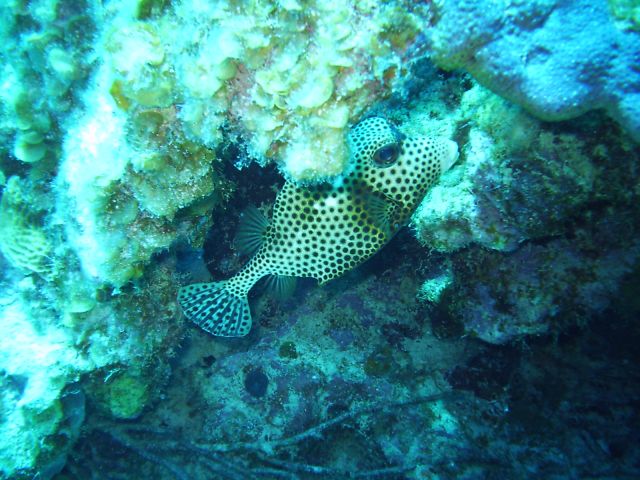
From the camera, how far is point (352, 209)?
361 cm

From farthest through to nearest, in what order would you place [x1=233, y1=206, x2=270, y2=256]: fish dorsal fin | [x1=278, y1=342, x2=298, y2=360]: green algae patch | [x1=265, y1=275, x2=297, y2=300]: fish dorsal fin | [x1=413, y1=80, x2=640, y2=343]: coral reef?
[x1=278, y1=342, x2=298, y2=360]: green algae patch
[x1=265, y1=275, x2=297, y2=300]: fish dorsal fin
[x1=233, y1=206, x2=270, y2=256]: fish dorsal fin
[x1=413, y1=80, x2=640, y2=343]: coral reef

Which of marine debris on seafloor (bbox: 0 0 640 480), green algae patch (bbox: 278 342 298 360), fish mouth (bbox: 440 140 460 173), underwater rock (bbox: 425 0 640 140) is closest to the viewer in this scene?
underwater rock (bbox: 425 0 640 140)

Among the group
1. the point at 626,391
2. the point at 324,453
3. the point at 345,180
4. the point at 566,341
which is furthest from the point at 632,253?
the point at 324,453

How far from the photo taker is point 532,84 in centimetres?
213

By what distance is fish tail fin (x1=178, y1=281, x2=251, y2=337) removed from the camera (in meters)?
4.23

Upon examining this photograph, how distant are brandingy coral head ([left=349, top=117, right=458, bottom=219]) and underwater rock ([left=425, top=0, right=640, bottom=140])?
49.2 inches

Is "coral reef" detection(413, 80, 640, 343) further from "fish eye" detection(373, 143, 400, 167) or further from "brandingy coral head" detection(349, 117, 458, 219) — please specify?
"fish eye" detection(373, 143, 400, 167)

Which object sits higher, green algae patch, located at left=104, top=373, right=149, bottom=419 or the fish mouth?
the fish mouth

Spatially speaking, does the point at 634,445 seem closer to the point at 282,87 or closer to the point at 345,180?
the point at 345,180

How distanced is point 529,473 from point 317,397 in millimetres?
2563

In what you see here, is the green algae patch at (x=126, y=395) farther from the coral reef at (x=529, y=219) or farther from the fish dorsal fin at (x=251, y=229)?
the coral reef at (x=529, y=219)

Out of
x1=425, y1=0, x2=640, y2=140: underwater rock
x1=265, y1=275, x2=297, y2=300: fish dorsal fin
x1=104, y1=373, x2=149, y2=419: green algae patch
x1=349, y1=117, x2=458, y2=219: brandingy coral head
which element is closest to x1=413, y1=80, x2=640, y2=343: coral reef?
x1=349, y1=117, x2=458, y2=219: brandingy coral head

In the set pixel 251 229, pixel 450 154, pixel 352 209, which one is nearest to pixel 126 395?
pixel 251 229

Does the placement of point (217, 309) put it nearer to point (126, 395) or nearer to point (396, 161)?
point (126, 395)
